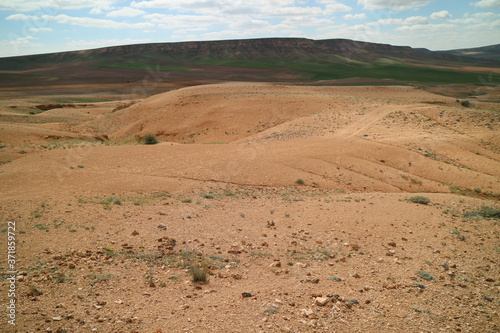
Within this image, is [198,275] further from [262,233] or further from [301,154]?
[301,154]

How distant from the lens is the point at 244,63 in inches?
4203

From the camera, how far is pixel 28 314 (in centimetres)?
515

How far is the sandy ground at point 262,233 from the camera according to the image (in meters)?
5.44

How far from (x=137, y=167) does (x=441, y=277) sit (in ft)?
42.4

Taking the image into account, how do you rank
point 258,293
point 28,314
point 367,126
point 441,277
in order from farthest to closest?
point 367,126 < point 441,277 < point 258,293 < point 28,314

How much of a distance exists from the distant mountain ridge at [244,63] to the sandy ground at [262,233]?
2505 inches

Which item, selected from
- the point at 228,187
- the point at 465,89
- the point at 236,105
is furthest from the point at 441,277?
the point at 465,89

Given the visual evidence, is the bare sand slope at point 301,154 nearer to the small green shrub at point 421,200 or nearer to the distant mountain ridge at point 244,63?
the small green shrub at point 421,200

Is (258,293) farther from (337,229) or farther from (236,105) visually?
(236,105)

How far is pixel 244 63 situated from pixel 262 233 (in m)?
104

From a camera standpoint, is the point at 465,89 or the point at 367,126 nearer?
the point at 367,126

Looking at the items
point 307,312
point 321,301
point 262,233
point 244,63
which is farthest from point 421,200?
point 244,63

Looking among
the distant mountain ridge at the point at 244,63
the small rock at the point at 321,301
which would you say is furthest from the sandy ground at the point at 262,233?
the distant mountain ridge at the point at 244,63

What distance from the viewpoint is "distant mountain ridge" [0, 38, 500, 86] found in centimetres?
8506
